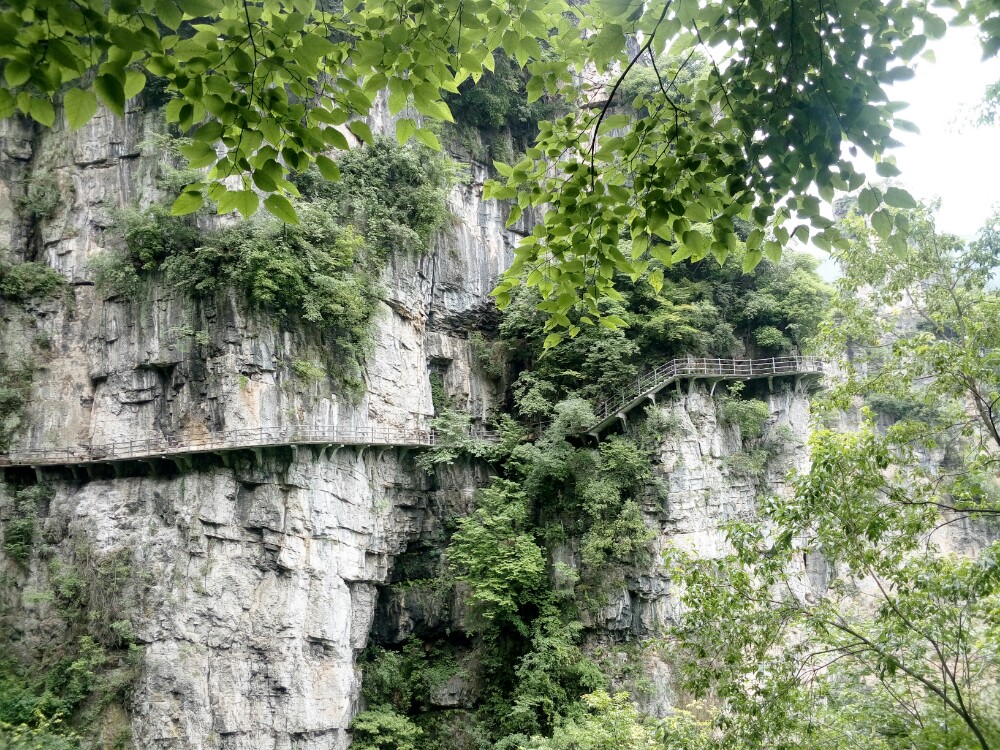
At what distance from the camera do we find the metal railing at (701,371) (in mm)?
15102

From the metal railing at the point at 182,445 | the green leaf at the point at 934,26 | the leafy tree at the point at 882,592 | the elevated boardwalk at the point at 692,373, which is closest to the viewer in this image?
the green leaf at the point at 934,26

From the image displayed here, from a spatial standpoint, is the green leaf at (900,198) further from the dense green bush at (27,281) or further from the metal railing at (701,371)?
the dense green bush at (27,281)

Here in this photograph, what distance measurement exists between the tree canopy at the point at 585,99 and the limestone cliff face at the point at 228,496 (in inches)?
476

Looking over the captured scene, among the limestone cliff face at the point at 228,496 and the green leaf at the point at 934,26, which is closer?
the green leaf at the point at 934,26

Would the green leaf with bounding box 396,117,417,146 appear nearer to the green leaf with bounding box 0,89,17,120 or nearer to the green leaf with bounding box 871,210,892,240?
the green leaf with bounding box 0,89,17,120

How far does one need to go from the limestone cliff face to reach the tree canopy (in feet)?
39.7

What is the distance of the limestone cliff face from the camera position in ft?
40.4

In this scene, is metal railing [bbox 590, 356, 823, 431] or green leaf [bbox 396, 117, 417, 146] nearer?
green leaf [bbox 396, 117, 417, 146]

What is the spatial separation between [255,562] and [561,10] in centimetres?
1275

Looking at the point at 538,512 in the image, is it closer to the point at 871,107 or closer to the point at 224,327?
the point at 224,327

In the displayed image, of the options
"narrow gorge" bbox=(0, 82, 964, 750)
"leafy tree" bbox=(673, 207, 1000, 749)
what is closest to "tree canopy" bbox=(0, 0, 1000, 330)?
"leafy tree" bbox=(673, 207, 1000, 749)

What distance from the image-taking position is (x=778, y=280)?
17.1m

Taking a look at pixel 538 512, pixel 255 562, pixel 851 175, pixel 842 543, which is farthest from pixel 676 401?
pixel 851 175

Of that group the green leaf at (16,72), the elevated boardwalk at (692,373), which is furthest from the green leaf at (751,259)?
the elevated boardwalk at (692,373)
